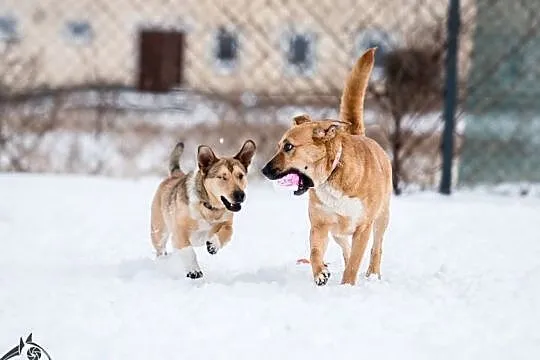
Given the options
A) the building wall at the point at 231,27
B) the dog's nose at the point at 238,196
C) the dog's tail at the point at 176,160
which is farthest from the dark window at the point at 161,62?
the dog's nose at the point at 238,196

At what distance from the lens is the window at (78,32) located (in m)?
13.9

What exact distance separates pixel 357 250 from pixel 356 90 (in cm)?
106

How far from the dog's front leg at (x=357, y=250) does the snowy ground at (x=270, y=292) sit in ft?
0.36

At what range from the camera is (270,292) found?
450 cm

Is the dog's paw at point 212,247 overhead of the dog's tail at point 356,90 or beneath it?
beneath

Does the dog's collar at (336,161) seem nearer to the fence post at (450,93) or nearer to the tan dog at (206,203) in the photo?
the tan dog at (206,203)

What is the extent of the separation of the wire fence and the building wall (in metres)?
0.04

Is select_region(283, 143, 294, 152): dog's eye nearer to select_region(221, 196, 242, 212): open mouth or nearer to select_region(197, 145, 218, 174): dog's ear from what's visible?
select_region(221, 196, 242, 212): open mouth

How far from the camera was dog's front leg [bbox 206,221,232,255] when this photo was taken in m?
5.52

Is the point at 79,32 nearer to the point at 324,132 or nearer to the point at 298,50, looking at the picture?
the point at 298,50

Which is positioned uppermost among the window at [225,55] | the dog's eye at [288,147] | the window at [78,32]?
the window at [78,32]

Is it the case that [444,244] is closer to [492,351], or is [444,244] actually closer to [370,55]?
[370,55]

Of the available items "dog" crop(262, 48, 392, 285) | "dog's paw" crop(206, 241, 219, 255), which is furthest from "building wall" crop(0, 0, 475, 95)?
"dog" crop(262, 48, 392, 285)

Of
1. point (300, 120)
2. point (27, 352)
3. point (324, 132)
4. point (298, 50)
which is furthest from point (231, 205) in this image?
point (298, 50)
